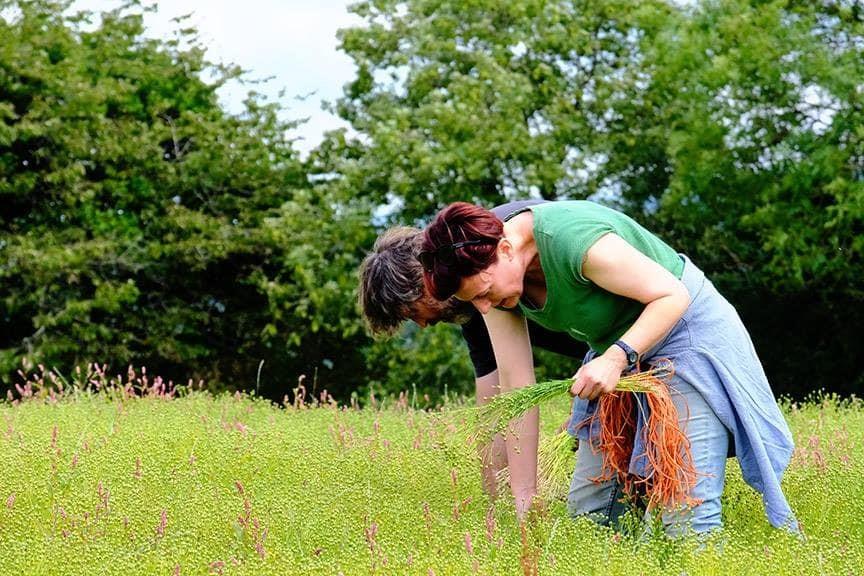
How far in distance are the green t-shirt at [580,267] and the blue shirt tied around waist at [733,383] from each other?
17 centimetres

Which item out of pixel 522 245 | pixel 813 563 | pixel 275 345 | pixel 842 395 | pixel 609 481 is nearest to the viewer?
pixel 813 563

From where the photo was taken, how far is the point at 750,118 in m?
16.2

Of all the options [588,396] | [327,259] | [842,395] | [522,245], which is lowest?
[842,395]

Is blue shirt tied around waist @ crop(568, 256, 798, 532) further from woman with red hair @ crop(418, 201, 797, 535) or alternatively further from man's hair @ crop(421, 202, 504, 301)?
man's hair @ crop(421, 202, 504, 301)

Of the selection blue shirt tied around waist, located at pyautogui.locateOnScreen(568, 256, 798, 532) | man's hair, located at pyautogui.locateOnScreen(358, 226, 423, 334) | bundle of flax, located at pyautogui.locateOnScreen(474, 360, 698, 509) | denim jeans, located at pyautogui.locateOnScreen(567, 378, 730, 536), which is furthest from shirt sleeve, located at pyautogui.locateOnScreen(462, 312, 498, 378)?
denim jeans, located at pyautogui.locateOnScreen(567, 378, 730, 536)

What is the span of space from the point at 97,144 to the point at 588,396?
52.9 feet

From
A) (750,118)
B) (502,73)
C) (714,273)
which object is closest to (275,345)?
(502,73)

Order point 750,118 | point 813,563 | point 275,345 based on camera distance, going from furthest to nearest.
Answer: point 275,345 → point 750,118 → point 813,563

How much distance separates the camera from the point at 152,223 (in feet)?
63.0

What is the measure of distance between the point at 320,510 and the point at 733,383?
1732 mm

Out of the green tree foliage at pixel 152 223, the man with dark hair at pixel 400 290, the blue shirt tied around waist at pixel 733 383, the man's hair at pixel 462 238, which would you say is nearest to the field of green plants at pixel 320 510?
the blue shirt tied around waist at pixel 733 383

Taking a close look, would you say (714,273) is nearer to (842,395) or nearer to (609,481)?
(842,395)

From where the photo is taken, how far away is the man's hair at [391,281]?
4.53m

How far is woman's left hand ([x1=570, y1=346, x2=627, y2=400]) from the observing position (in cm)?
372
